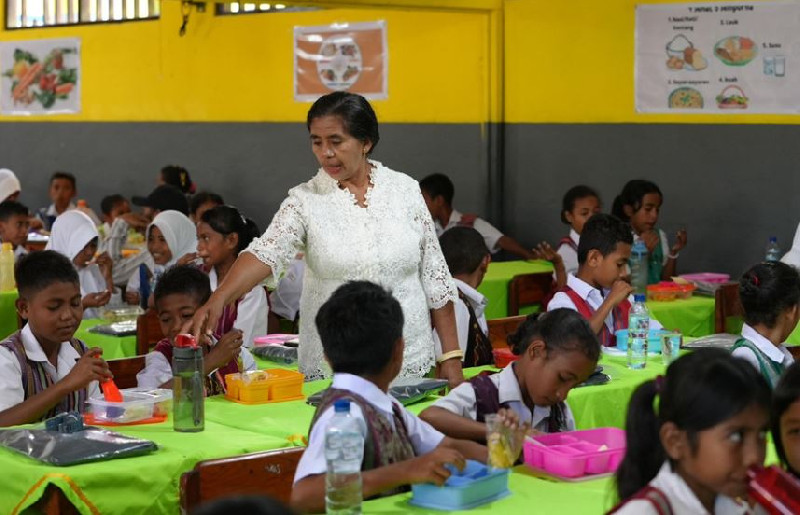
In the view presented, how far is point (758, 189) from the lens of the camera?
8133mm

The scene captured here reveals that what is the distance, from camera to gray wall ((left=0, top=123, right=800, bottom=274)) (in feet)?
26.7

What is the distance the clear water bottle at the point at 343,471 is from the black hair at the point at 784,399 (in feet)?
3.01

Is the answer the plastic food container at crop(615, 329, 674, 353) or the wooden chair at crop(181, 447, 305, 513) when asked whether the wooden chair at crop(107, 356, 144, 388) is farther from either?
the plastic food container at crop(615, 329, 674, 353)

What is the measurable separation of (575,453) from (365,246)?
1.14m

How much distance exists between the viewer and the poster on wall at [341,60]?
1000 centimetres

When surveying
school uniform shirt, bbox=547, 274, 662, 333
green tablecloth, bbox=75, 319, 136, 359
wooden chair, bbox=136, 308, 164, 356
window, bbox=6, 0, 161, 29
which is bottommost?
green tablecloth, bbox=75, 319, 136, 359

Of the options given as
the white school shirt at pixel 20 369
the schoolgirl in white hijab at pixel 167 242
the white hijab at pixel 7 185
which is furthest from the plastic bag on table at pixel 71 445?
the white hijab at pixel 7 185

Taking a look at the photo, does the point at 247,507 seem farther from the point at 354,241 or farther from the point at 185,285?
the point at 185,285

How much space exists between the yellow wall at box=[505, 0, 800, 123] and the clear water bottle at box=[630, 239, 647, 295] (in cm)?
119

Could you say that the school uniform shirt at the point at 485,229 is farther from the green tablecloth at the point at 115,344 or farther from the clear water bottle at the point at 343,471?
the clear water bottle at the point at 343,471

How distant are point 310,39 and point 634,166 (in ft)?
10.1

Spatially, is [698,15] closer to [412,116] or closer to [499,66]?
[499,66]

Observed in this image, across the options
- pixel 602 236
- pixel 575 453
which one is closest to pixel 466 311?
pixel 602 236

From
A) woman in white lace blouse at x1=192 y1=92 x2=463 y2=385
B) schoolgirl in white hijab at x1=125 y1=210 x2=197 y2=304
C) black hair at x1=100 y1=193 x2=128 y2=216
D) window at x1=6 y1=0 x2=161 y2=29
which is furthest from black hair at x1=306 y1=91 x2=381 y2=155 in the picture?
window at x1=6 y1=0 x2=161 y2=29
